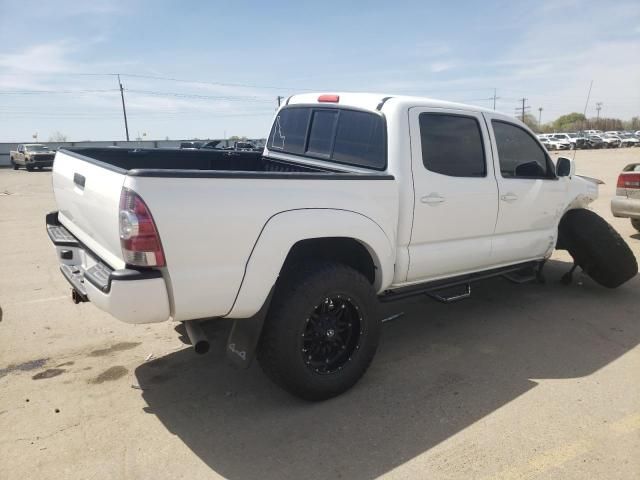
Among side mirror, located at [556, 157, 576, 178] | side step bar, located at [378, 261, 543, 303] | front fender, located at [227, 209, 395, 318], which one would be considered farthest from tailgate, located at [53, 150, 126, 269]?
side mirror, located at [556, 157, 576, 178]

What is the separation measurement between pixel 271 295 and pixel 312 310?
288 mm

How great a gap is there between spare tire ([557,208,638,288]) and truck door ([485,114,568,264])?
350 mm

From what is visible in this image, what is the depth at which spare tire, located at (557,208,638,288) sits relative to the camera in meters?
5.26

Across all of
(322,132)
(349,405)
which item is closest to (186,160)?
(322,132)

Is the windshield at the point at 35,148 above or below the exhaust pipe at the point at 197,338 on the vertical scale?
above

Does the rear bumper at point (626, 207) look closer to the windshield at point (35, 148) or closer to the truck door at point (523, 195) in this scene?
the truck door at point (523, 195)

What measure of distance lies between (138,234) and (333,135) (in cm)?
218

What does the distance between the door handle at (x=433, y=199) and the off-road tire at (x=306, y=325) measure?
801 mm

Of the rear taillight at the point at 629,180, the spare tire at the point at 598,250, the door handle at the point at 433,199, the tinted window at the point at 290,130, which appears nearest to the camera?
the door handle at the point at 433,199

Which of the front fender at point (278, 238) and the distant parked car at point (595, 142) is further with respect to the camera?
the distant parked car at point (595, 142)

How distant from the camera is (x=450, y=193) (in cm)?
392

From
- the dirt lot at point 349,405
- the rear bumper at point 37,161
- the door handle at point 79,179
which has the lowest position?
the dirt lot at point 349,405

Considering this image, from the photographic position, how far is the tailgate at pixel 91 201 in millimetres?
2740

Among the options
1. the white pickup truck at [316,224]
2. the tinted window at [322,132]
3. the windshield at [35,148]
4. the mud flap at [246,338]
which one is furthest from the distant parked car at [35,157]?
the mud flap at [246,338]
